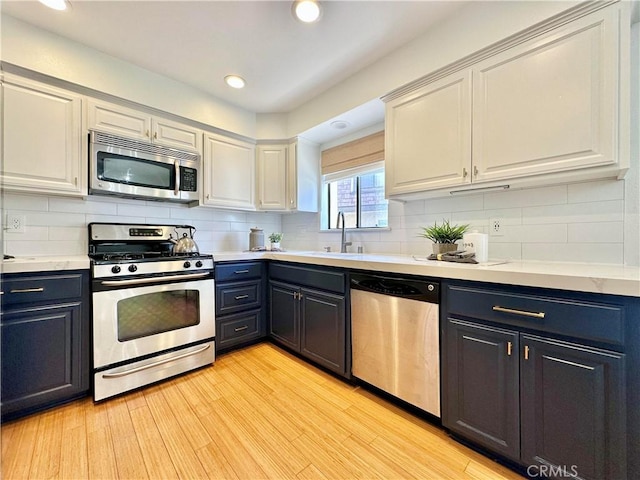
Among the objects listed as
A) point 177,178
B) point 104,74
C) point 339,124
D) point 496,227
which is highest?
point 104,74

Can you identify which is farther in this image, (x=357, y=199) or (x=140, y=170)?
(x=357, y=199)

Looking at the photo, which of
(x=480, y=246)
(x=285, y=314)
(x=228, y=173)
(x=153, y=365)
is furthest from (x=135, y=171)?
(x=480, y=246)

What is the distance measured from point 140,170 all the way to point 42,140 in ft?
1.92

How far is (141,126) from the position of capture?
7.47 feet

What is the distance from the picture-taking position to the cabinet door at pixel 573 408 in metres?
0.97

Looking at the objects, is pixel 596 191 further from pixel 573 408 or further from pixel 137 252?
pixel 137 252

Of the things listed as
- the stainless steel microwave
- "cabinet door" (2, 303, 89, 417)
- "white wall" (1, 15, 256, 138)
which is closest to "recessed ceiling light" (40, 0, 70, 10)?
"white wall" (1, 15, 256, 138)

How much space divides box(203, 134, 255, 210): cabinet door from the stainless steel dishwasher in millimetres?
1674

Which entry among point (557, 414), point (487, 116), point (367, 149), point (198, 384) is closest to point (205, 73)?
point (367, 149)

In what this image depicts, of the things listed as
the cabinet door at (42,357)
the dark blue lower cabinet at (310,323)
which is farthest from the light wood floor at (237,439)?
the dark blue lower cabinet at (310,323)

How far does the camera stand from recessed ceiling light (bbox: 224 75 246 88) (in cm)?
236

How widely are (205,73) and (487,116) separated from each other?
2.23 metres

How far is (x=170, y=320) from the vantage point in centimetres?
206

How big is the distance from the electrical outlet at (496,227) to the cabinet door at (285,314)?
1.52m
